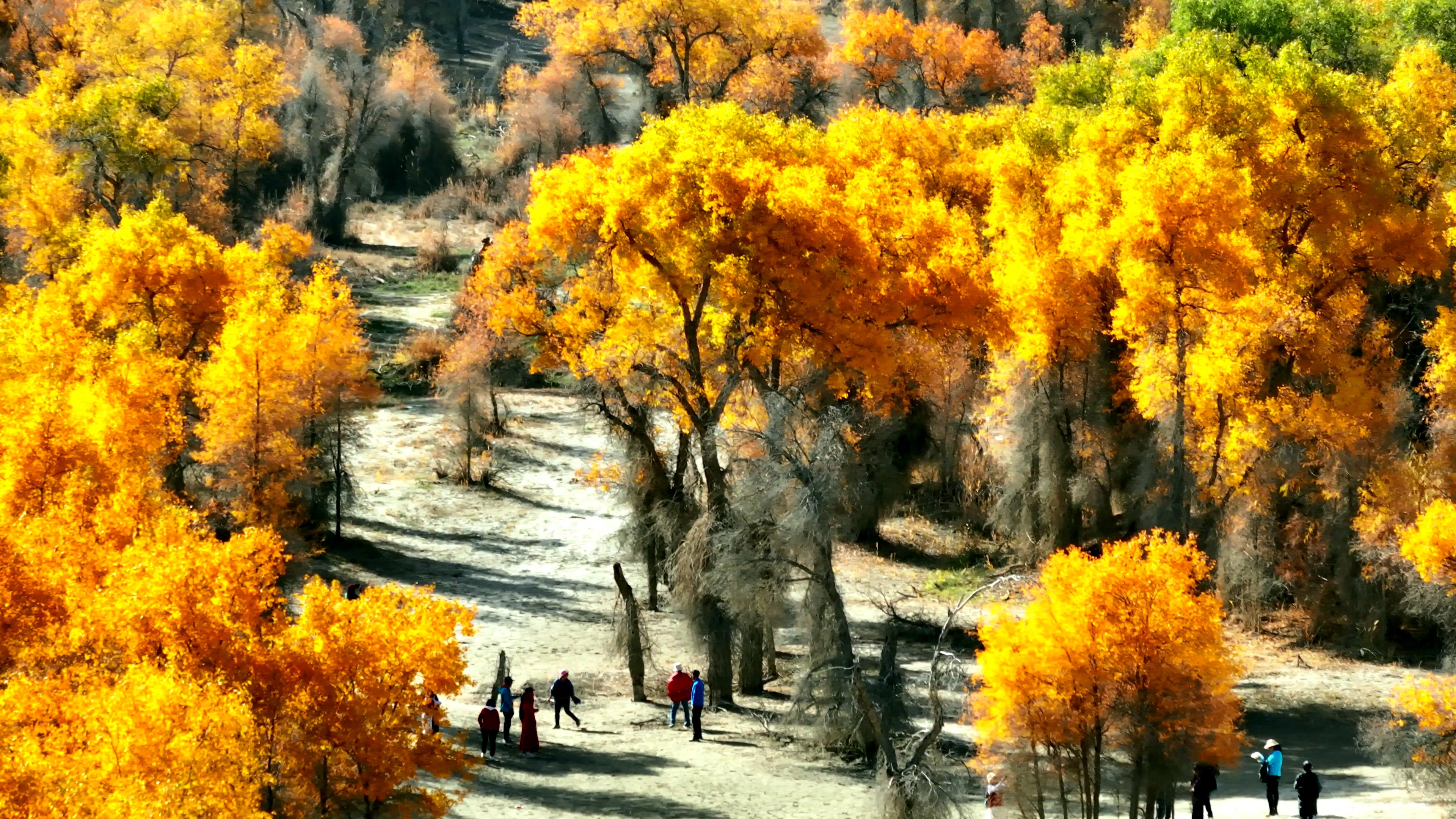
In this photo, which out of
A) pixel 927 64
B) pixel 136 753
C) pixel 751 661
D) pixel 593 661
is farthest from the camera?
pixel 927 64

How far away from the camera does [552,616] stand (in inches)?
1506

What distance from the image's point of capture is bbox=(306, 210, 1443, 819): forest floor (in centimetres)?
2545

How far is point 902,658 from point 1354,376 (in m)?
13.9

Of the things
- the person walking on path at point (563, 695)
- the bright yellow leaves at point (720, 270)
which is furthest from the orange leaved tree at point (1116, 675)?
the bright yellow leaves at point (720, 270)

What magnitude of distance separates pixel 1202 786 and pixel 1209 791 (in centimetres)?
78

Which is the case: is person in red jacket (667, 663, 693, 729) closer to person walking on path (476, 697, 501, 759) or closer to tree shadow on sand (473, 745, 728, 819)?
tree shadow on sand (473, 745, 728, 819)

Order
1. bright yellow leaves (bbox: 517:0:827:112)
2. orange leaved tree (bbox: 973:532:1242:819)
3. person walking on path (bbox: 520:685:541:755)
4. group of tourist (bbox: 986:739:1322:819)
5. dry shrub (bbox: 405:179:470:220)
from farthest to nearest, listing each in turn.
→ dry shrub (bbox: 405:179:470:220) < bright yellow leaves (bbox: 517:0:827:112) < person walking on path (bbox: 520:685:541:755) < orange leaved tree (bbox: 973:532:1242:819) < group of tourist (bbox: 986:739:1322:819)

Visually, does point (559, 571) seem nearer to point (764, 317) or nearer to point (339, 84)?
point (764, 317)

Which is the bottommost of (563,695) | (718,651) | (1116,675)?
(563,695)

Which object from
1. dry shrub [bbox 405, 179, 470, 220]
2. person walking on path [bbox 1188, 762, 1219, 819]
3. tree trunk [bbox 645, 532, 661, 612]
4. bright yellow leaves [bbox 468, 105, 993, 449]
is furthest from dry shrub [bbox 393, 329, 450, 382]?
→ person walking on path [bbox 1188, 762, 1219, 819]

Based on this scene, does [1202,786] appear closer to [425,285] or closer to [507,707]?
[507,707]

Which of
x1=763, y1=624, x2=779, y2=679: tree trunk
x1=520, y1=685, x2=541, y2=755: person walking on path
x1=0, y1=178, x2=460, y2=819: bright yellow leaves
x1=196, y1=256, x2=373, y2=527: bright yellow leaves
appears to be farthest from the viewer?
x1=196, y1=256, x2=373, y2=527: bright yellow leaves

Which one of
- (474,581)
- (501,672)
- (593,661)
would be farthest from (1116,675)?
(474,581)

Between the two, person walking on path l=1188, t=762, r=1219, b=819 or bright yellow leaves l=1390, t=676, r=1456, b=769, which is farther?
bright yellow leaves l=1390, t=676, r=1456, b=769
